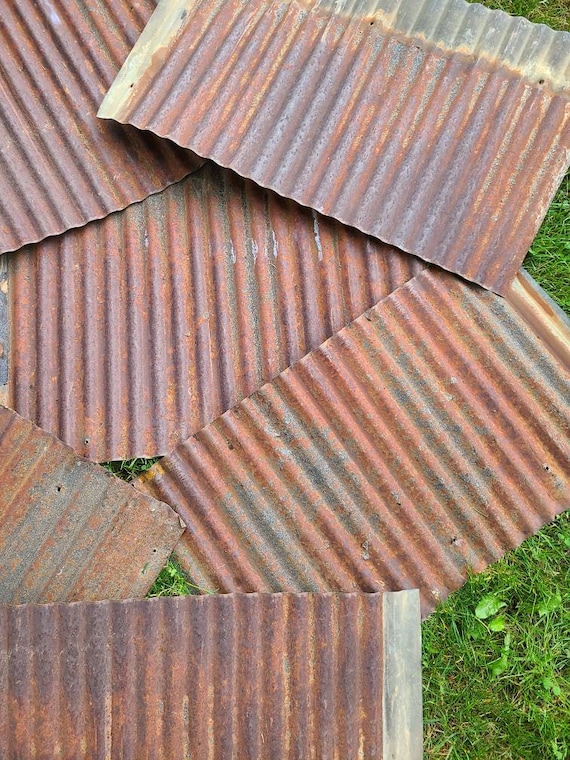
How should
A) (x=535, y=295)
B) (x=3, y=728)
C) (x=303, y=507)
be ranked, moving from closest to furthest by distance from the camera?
1. (x=3, y=728)
2. (x=303, y=507)
3. (x=535, y=295)

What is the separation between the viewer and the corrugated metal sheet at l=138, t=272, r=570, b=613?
3002mm

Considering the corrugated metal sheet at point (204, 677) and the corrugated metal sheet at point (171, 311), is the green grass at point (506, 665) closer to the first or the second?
the corrugated metal sheet at point (204, 677)

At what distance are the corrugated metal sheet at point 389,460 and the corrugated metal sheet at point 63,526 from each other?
0.19 meters

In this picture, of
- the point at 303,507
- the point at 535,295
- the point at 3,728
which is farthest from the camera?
the point at 535,295

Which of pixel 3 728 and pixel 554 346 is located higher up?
pixel 554 346

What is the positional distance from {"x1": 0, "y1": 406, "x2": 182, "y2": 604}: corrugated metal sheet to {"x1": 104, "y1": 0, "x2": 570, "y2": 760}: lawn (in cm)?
30

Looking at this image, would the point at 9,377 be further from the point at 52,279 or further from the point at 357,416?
the point at 357,416

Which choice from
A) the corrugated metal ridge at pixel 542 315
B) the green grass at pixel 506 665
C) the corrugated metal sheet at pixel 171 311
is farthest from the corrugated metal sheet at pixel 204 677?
the corrugated metal ridge at pixel 542 315

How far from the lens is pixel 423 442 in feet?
9.97

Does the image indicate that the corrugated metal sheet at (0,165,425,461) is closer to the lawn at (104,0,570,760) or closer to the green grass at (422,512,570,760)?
the lawn at (104,0,570,760)

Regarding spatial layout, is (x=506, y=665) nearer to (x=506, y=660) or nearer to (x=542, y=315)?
(x=506, y=660)

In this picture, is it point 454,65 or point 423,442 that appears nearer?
point 423,442

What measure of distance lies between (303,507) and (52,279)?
1.46 metres

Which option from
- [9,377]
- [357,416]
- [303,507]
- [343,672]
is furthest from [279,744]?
[9,377]
